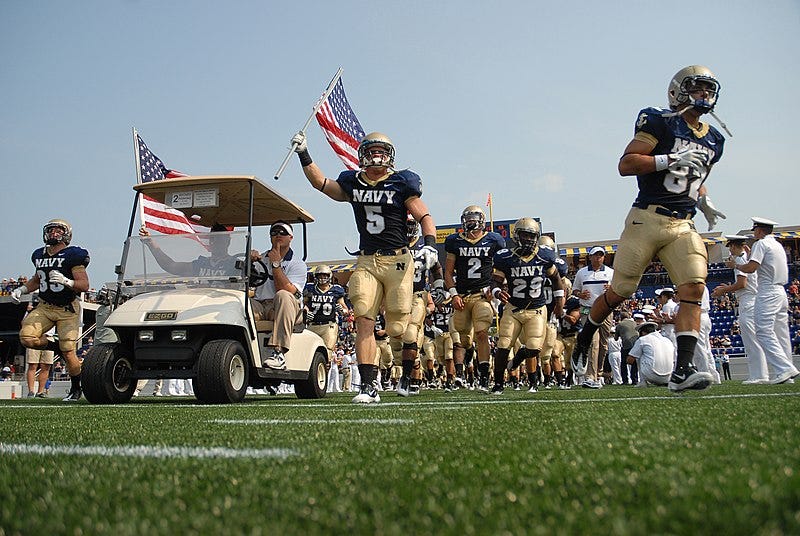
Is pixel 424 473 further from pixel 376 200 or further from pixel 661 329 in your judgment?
pixel 661 329

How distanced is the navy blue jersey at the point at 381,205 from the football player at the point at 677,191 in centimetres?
193

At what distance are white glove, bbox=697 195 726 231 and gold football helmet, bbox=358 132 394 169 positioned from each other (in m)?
2.64

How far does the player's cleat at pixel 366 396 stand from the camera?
212 inches

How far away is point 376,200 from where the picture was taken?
20.2ft

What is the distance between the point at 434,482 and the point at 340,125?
29.9 feet

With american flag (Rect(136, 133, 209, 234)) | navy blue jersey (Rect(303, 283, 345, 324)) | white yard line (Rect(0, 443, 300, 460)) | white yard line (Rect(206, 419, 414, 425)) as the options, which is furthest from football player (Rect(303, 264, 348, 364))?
white yard line (Rect(0, 443, 300, 460))

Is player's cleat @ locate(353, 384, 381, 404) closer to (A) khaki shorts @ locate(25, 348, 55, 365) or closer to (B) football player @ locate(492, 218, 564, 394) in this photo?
(B) football player @ locate(492, 218, 564, 394)

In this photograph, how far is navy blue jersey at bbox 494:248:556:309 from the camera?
8.15 metres

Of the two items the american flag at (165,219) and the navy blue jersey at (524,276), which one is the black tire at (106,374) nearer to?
the american flag at (165,219)

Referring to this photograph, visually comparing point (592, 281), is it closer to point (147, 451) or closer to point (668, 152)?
point (668, 152)

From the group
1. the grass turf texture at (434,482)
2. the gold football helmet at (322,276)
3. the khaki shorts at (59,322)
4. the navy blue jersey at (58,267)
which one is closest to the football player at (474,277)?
the gold football helmet at (322,276)

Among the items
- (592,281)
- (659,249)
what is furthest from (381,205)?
(592,281)

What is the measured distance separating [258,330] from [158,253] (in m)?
1.25

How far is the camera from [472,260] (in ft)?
28.9
